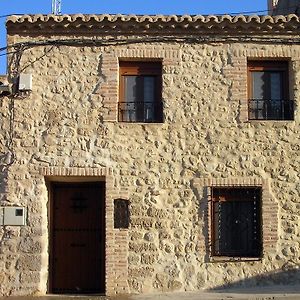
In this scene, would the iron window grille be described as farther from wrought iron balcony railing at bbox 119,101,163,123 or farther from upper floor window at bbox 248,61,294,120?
wrought iron balcony railing at bbox 119,101,163,123

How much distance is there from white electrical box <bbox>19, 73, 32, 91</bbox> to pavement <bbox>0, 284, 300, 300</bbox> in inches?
150

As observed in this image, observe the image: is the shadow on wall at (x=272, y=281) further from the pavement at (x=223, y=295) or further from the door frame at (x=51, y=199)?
the door frame at (x=51, y=199)

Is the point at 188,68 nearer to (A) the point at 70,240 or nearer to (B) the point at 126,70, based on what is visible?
(B) the point at 126,70

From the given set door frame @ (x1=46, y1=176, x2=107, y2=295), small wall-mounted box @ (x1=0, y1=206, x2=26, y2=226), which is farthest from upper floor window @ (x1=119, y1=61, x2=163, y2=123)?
small wall-mounted box @ (x1=0, y1=206, x2=26, y2=226)

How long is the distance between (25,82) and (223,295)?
529 cm

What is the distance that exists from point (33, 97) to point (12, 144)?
0.97m

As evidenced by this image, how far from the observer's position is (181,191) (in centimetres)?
1145

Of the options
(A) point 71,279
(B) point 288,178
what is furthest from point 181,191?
(A) point 71,279

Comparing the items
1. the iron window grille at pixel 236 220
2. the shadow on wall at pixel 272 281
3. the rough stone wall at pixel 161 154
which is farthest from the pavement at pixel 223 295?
the iron window grille at pixel 236 220

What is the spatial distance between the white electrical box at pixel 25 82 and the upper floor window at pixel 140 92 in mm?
1714

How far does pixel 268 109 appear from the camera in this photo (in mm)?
11898

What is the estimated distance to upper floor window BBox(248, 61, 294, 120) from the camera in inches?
468

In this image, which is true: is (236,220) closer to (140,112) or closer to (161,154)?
(161,154)

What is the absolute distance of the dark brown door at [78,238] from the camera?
11969 mm
